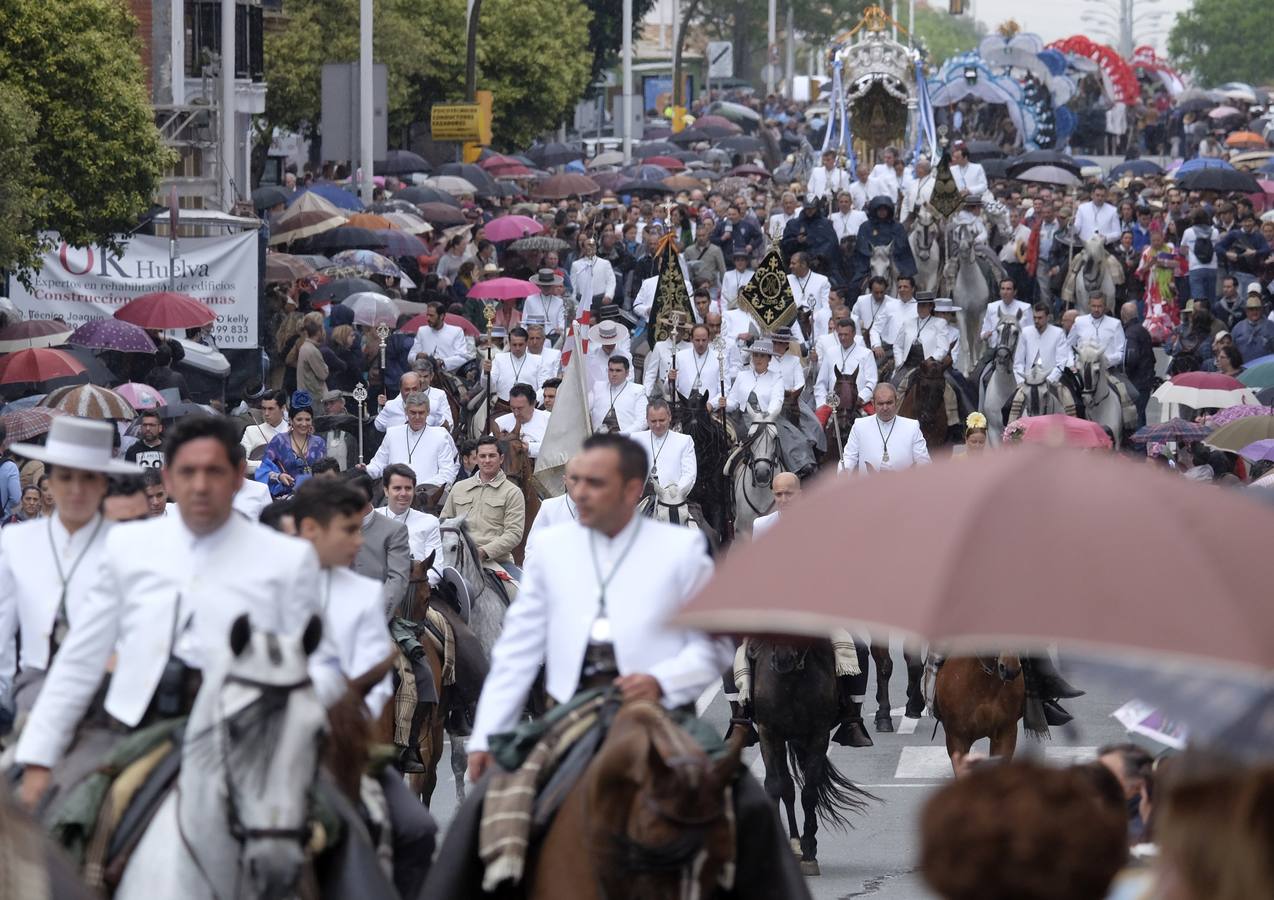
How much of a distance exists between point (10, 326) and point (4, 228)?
83.9 inches

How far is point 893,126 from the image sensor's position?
5734 centimetres

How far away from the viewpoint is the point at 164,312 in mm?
24000

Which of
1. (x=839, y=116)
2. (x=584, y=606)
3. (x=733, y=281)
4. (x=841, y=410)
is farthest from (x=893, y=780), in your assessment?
(x=839, y=116)

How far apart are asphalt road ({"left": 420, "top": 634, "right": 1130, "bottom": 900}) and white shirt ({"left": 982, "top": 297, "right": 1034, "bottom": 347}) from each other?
9.04m

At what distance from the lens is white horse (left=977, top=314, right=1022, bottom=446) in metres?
25.5

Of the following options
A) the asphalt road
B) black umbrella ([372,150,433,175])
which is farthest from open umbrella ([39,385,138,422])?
black umbrella ([372,150,433,175])

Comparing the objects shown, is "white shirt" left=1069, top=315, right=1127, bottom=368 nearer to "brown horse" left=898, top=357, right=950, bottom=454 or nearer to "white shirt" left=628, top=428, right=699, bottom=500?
"brown horse" left=898, top=357, right=950, bottom=454

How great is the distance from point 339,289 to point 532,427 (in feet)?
30.8

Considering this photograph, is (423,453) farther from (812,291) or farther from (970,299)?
(970,299)

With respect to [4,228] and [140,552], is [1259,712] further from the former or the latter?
[4,228]

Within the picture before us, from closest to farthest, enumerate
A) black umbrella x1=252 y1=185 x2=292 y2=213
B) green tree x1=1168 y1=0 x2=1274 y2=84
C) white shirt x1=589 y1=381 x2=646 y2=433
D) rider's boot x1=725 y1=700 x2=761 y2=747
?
rider's boot x1=725 y1=700 x2=761 y2=747 < white shirt x1=589 y1=381 x2=646 y2=433 < black umbrella x1=252 y1=185 x2=292 y2=213 < green tree x1=1168 y1=0 x2=1274 y2=84

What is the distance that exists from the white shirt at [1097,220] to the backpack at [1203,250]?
3.73 meters

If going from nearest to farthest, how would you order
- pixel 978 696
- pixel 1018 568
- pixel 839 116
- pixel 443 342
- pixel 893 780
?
pixel 1018 568, pixel 978 696, pixel 893 780, pixel 443 342, pixel 839 116

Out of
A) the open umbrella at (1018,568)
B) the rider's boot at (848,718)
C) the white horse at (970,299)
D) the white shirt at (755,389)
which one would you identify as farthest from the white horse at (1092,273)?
the open umbrella at (1018,568)
